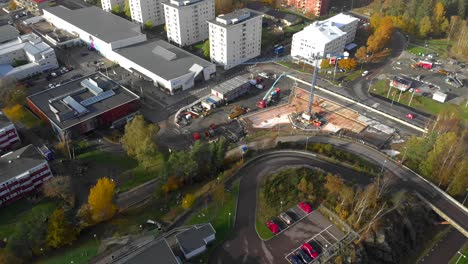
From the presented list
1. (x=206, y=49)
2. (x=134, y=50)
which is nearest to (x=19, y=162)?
(x=134, y=50)

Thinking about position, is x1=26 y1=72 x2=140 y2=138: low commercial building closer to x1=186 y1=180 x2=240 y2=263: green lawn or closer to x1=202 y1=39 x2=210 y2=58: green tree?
x1=202 y1=39 x2=210 y2=58: green tree

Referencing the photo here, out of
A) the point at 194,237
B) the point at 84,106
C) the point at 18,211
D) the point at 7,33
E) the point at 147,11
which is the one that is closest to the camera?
the point at 194,237

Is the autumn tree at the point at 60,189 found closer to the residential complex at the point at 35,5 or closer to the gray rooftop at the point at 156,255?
the gray rooftop at the point at 156,255

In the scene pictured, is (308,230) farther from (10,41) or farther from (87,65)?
(10,41)

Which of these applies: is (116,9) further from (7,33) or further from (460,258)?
(460,258)

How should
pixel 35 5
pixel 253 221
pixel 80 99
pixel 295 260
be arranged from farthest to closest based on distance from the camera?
pixel 35 5 < pixel 80 99 < pixel 253 221 < pixel 295 260

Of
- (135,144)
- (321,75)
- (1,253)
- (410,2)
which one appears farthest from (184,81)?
(410,2)
